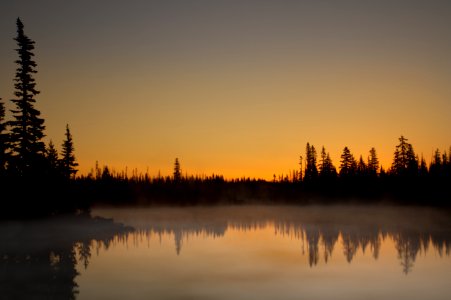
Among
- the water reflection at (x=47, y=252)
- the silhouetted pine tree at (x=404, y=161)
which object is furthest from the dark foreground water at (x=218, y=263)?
the silhouetted pine tree at (x=404, y=161)

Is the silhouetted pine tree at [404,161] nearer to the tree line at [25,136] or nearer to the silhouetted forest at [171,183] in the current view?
the silhouetted forest at [171,183]

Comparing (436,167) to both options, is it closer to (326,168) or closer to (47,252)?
(326,168)

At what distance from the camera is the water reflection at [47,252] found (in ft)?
81.2

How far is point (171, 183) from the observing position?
166375 mm

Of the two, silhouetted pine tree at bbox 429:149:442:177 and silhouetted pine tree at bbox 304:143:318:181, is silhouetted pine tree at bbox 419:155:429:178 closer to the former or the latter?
silhouetted pine tree at bbox 429:149:442:177

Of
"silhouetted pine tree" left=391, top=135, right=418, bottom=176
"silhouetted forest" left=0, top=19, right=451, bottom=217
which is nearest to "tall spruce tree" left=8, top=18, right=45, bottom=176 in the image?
"silhouetted forest" left=0, top=19, right=451, bottom=217

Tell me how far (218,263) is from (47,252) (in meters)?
13.7

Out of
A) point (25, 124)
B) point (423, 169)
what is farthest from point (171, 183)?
point (25, 124)

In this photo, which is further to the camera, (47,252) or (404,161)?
(404,161)

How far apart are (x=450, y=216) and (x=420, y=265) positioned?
49.8 m

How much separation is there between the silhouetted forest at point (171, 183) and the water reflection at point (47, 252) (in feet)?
7.09

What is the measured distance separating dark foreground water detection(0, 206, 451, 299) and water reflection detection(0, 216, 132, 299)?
70mm

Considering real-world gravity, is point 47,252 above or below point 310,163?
below

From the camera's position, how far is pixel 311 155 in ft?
455
